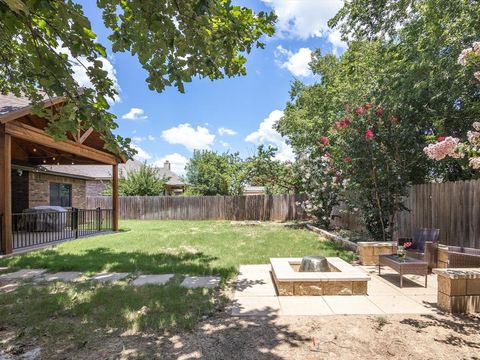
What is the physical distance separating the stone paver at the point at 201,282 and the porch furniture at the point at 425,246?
3806 mm

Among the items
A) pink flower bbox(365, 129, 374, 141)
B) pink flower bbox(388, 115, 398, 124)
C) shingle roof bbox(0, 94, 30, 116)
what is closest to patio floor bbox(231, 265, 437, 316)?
pink flower bbox(365, 129, 374, 141)

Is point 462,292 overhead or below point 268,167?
below

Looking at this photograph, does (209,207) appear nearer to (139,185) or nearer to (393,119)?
(139,185)

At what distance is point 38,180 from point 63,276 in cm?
1032

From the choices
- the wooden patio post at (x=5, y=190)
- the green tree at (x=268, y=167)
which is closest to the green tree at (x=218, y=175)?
the green tree at (x=268, y=167)

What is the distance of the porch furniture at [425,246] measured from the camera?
5812 mm

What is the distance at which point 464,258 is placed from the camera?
5.19 m

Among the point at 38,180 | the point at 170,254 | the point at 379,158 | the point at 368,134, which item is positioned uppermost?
the point at 368,134

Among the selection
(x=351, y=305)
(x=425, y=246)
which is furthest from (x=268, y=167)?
(x=351, y=305)

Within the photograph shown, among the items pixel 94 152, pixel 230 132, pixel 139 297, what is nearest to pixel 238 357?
pixel 139 297

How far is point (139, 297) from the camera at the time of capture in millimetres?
4715

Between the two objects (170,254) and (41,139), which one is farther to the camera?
(41,139)

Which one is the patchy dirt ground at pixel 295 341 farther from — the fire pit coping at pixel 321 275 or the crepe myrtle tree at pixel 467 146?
the crepe myrtle tree at pixel 467 146

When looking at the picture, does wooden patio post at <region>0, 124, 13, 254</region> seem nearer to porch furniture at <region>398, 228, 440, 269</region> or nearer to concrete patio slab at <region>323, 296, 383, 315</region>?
concrete patio slab at <region>323, 296, 383, 315</region>
